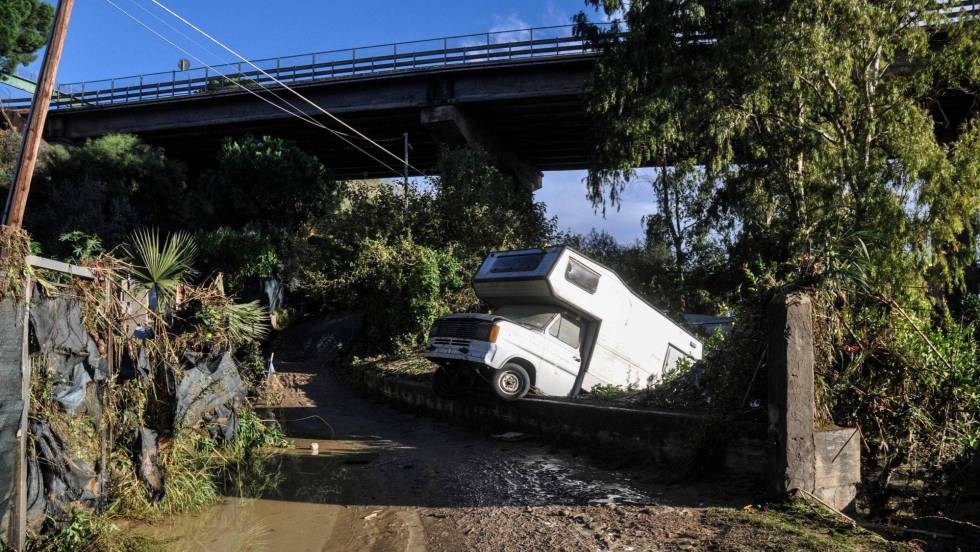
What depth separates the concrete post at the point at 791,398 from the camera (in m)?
5.99

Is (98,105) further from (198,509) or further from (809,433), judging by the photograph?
(809,433)

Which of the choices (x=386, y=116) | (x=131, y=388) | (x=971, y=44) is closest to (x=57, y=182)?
(x=386, y=116)

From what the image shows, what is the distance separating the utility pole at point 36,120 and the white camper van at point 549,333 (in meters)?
6.52

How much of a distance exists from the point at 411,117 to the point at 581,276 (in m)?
23.6

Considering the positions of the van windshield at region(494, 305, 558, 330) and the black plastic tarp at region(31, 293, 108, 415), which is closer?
the black plastic tarp at region(31, 293, 108, 415)

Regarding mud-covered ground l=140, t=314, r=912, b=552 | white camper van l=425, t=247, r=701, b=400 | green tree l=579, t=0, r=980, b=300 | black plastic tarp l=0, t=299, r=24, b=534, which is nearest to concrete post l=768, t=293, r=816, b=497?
mud-covered ground l=140, t=314, r=912, b=552

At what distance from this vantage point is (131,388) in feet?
21.5

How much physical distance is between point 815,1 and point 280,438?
15.9 metres

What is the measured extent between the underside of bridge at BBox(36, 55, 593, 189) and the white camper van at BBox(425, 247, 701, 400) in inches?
601

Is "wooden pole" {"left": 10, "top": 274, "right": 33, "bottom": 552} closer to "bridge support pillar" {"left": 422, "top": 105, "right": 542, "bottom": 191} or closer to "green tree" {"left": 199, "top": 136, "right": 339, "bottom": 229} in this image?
"bridge support pillar" {"left": 422, "top": 105, "right": 542, "bottom": 191}

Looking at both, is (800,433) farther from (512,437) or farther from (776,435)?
(512,437)

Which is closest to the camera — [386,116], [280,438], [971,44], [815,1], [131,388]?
[131,388]

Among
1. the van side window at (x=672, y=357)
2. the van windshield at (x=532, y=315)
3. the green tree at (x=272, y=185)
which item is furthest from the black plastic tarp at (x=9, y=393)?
the green tree at (x=272, y=185)

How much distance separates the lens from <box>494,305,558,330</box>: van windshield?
12023 mm
